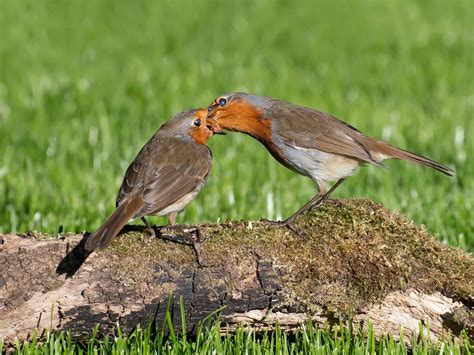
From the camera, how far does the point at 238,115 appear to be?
6125 millimetres

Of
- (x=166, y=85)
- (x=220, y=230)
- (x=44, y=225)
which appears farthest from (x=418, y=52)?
(x=220, y=230)

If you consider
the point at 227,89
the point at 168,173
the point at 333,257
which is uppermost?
the point at 227,89

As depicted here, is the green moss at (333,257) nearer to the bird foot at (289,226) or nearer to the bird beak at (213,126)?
the bird foot at (289,226)

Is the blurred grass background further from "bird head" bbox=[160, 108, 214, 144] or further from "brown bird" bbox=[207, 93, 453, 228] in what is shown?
"bird head" bbox=[160, 108, 214, 144]

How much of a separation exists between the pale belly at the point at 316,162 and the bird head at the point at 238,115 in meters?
0.30

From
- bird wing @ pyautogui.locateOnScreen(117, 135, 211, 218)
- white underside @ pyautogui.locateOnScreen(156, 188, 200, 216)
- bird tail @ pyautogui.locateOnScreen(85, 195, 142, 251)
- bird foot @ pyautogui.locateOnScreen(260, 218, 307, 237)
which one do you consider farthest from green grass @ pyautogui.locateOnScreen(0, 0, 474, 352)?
bird foot @ pyautogui.locateOnScreen(260, 218, 307, 237)

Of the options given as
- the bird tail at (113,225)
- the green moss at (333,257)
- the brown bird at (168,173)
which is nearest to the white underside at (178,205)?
the brown bird at (168,173)

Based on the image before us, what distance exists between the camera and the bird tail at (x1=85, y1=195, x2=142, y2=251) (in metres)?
4.54

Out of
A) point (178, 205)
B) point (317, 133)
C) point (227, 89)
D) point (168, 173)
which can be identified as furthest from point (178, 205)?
point (227, 89)

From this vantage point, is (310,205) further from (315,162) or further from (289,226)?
(315,162)

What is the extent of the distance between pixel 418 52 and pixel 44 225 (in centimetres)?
837

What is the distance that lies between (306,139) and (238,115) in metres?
0.51

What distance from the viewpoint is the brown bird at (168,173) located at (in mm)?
5223

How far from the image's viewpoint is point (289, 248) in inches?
194
